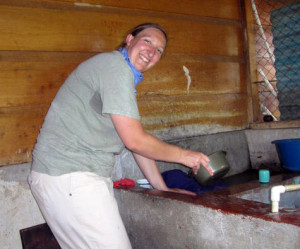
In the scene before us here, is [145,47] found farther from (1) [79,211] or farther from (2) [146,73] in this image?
(2) [146,73]

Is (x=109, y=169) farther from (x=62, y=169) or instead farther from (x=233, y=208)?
(x=233, y=208)

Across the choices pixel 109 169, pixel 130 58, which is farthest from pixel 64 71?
pixel 109 169

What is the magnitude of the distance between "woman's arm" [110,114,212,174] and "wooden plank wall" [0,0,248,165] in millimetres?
1108

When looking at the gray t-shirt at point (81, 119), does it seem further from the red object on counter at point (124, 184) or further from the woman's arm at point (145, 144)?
the red object on counter at point (124, 184)

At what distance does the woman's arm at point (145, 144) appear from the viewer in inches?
67.1

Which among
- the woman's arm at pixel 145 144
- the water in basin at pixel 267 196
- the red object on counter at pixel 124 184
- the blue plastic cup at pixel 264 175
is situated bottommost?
the water in basin at pixel 267 196

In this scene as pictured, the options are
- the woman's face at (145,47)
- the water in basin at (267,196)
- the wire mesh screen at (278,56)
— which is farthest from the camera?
the wire mesh screen at (278,56)

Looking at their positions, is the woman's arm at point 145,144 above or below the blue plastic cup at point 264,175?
above

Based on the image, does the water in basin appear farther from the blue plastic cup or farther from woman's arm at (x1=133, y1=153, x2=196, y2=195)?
woman's arm at (x1=133, y1=153, x2=196, y2=195)

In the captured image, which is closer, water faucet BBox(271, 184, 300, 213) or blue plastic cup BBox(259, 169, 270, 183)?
water faucet BBox(271, 184, 300, 213)

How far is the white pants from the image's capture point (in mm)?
1765

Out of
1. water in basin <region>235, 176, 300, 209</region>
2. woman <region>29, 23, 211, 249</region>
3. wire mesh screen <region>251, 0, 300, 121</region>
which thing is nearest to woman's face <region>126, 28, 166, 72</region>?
woman <region>29, 23, 211, 249</region>

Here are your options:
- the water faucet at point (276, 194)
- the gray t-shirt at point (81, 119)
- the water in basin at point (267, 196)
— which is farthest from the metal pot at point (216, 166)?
the gray t-shirt at point (81, 119)

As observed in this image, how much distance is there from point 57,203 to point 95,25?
65.4 inches
